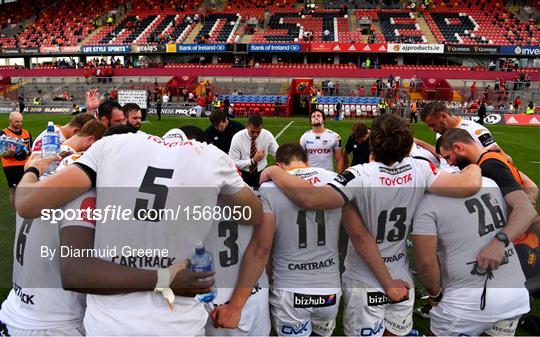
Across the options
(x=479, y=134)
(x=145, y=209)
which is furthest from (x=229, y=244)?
(x=479, y=134)

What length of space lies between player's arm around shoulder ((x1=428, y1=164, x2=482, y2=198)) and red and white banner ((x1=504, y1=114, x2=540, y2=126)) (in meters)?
27.6

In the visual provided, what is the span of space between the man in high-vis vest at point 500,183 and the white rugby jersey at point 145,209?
1.98 metres

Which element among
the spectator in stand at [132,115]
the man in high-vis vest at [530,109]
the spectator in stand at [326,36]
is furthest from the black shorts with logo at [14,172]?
the spectator in stand at [326,36]

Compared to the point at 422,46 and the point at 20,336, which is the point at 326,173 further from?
the point at 422,46

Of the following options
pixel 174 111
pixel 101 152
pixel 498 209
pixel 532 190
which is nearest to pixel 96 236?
pixel 101 152

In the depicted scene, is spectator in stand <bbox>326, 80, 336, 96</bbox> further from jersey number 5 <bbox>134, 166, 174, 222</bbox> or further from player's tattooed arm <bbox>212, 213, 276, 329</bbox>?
jersey number 5 <bbox>134, 166, 174, 222</bbox>

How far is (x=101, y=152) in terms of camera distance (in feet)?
6.94

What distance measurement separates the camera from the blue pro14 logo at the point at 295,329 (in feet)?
9.65

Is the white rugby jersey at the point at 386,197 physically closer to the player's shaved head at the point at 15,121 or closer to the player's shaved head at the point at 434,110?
the player's shaved head at the point at 434,110

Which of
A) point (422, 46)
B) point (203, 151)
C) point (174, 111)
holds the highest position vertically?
point (203, 151)

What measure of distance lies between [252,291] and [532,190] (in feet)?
8.84

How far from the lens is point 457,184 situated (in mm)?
2807

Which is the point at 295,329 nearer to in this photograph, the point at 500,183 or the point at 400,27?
the point at 500,183

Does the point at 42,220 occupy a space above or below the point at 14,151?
above
